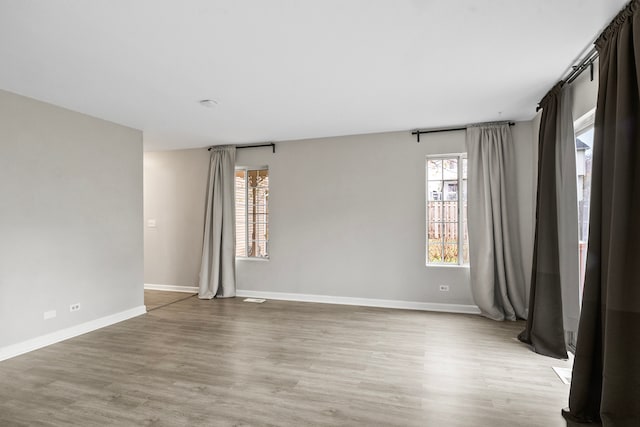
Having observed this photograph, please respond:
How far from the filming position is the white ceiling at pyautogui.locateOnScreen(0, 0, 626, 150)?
2.16 metres

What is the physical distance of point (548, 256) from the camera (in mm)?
3482

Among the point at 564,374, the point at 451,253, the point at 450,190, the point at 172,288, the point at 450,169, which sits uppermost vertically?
the point at 450,169

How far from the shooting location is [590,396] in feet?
7.59

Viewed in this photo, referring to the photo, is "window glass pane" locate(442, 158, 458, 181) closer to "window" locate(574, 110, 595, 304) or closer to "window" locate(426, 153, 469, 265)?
"window" locate(426, 153, 469, 265)

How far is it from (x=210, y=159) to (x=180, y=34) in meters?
3.90

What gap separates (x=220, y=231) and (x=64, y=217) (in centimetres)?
232

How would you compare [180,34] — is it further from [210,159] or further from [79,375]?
[210,159]

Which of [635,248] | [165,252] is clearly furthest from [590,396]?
[165,252]

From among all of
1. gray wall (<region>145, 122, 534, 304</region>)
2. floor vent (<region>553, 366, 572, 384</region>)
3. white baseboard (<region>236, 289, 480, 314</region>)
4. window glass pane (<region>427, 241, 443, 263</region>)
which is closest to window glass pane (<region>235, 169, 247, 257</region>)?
gray wall (<region>145, 122, 534, 304</region>)

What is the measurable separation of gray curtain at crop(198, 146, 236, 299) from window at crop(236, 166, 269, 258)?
19 centimetres

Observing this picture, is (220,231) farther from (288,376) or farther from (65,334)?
(288,376)

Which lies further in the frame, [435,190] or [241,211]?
[241,211]

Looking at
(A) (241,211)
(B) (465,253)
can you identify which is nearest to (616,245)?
(B) (465,253)

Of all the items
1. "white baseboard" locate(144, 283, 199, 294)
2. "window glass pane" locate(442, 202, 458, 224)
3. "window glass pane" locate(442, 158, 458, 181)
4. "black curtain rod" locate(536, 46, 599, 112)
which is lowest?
"white baseboard" locate(144, 283, 199, 294)
